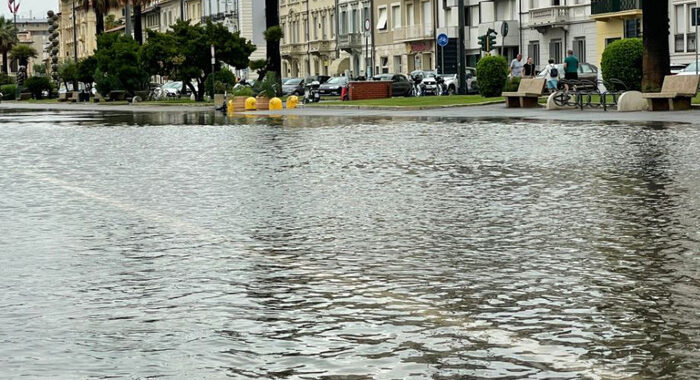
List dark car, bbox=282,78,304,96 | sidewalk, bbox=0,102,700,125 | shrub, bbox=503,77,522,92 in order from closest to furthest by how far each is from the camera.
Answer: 1. sidewalk, bbox=0,102,700,125
2. shrub, bbox=503,77,522,92
3. dark car, bbox=282,78,304,96

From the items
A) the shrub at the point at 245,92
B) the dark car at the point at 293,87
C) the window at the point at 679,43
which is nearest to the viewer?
the shrub at the point at 245,92

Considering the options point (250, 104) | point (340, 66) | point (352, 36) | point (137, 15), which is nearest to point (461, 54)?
point (250, 104)

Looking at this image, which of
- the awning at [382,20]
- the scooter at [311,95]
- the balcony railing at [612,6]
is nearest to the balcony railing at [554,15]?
the balcony railing at [612,6]

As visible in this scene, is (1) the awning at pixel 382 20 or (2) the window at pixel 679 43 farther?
(1) the awning at pixel 382 20

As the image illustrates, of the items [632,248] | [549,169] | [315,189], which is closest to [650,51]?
[549,169]

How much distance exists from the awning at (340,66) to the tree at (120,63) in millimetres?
23285

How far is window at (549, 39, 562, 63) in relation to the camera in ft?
252

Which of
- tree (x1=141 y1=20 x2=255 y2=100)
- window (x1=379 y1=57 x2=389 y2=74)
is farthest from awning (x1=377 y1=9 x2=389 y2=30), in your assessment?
tree (x1=141 y1=20 x2=255 y2=100)

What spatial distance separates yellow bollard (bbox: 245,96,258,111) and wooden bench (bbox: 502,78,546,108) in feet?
45.2

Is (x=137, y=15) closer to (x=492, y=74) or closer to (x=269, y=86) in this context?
(x=269, y=86)

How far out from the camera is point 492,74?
46.2m

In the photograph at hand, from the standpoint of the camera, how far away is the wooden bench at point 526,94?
1553 inches

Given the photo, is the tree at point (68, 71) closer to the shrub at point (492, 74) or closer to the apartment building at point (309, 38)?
the apartment building at point (309, 38)

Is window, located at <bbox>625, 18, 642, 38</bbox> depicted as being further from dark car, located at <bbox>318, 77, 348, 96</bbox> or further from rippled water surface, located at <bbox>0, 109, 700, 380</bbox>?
rippled water surface, located at <bbox>0, 109, 700, 380</bbox>
